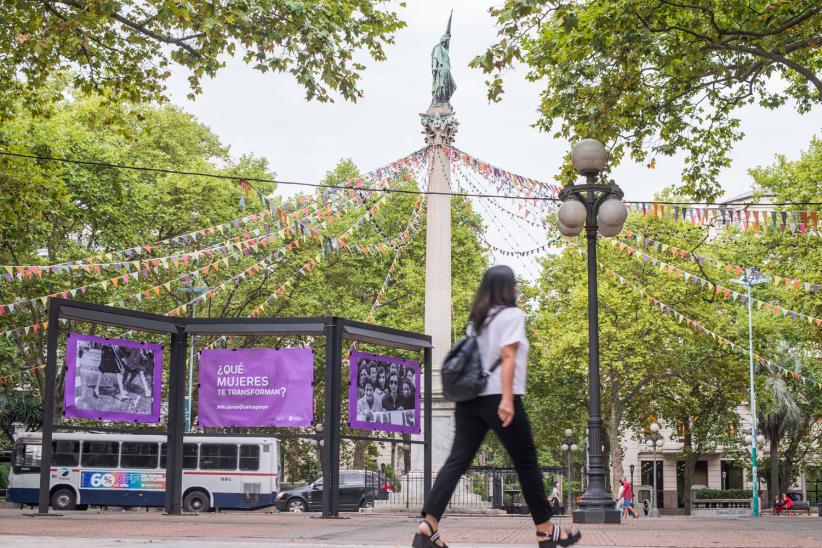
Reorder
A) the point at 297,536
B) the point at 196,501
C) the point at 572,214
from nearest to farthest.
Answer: the point at 297,536 → the point at 572,214 → the point at 196,501

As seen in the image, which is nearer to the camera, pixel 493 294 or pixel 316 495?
pixel 493 294

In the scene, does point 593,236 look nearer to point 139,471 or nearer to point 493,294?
point 493,294

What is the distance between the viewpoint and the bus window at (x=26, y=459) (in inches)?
1324

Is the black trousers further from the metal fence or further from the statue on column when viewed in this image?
the statue on column

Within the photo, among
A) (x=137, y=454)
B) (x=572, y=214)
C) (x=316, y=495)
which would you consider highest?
(x=572, y=214)

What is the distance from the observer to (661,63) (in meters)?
16.5

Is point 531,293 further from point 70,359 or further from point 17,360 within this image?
point 70,359

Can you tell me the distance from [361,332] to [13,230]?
1019 centimetres

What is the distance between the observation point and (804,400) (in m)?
48.6

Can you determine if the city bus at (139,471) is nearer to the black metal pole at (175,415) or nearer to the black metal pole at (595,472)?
the black metal pole at (175,415)

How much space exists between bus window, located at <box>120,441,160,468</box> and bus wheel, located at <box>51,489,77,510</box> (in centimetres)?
175

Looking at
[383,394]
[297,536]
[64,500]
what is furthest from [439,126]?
[297,536]

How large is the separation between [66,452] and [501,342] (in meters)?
28.7

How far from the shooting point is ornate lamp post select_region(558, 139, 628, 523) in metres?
14.0
